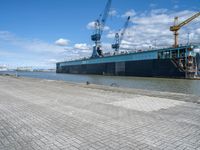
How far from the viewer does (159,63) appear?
141 ft

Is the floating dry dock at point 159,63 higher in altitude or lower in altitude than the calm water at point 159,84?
higher

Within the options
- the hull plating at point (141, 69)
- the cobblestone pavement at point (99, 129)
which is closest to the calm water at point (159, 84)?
the hull plating at point (141, 69)

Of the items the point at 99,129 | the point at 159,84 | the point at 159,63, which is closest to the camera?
the point at 99,129

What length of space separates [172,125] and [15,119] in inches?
165

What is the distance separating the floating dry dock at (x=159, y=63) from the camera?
39.2 metres

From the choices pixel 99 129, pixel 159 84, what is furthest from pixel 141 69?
pixel 99 129

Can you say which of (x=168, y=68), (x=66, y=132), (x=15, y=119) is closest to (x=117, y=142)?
(x=66, y=132)

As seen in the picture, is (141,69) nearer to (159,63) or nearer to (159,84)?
(159,63)

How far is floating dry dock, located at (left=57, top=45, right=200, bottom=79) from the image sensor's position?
39188mm

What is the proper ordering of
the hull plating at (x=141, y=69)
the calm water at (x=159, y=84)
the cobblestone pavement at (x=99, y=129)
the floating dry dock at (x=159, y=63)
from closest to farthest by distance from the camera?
the cobblestone pavement at (x=99, y=129), the calm water at (x=159, y=84), the floating dry dock at (x=159, y=63), the hull plating at (x=141, y=69)

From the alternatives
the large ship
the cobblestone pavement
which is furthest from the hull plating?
the cobblestone pavement

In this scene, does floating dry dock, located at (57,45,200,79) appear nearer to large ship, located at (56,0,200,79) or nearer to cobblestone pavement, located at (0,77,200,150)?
large ship, located at (56,0,200,79)

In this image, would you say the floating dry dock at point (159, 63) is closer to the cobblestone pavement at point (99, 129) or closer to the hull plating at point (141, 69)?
the hull plating at point (141, 69)

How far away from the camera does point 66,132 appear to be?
12.7 ft
